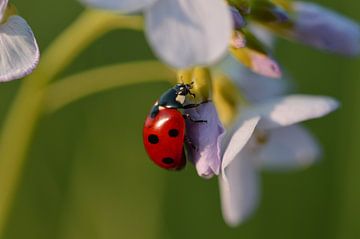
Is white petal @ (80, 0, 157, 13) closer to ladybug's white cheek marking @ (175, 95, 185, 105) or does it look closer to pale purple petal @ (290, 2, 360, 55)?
ladybug's white cheek marking @ (175, 95, 185, 105)

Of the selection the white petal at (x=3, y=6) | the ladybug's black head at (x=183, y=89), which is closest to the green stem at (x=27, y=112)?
the ladybug's black head at (x=183, y=89)

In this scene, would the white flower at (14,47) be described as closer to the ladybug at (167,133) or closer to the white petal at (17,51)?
the white petal at (17,51)

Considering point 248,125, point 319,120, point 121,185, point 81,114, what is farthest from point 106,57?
point 248,125

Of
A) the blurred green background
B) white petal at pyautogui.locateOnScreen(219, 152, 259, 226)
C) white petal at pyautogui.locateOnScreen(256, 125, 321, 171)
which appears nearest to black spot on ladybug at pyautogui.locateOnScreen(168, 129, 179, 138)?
white petal at pyautogui.locateOnScreen(219, 152, 259, 226)

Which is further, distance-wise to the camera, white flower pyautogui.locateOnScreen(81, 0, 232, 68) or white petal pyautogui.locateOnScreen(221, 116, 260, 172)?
white petal pyautogui.locateOnScreen(221, 116, 260, 172)

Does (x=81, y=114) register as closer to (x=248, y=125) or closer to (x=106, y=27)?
(x=106, y=27)

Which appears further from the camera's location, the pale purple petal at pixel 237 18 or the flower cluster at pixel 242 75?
the pale purple petal at pixel 237 18

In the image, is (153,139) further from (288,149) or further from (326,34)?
(288,149)
